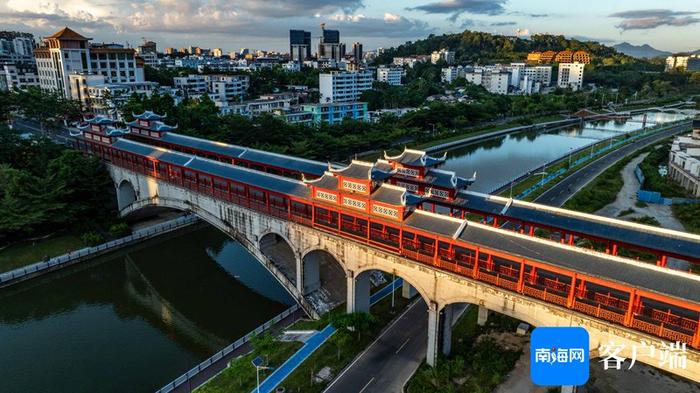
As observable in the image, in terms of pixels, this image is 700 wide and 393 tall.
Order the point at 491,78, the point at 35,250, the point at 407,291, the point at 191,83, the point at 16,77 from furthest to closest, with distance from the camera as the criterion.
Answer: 1. the point at 491,78
2. the point at 191,83
3. the point at 16,77
4. the point at 35,250
5. the point at 407,291

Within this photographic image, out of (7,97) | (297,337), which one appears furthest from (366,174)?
(7,97)

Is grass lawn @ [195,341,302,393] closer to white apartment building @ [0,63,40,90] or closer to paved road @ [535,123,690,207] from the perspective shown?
paved road @ [535,123,690,207]

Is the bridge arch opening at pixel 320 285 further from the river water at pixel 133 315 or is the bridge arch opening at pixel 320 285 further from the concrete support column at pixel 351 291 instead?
the river water at pixel 133 315

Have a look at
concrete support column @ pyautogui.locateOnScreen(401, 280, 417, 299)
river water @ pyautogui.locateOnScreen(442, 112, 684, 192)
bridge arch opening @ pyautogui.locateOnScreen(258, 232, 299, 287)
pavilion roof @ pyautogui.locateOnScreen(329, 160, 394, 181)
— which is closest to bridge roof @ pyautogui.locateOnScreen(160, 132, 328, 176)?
bridge arch opening @ pyautogui.locateOnScreen(258, 232, 299, 287)

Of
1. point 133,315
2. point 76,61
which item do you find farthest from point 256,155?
point 76,61

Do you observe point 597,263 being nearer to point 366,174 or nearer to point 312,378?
point 366,174

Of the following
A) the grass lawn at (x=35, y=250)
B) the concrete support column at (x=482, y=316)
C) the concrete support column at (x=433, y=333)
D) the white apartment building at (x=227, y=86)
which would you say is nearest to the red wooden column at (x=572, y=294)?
the concrete support column at (x=433, y=333)

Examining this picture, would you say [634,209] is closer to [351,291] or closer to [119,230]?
[351,291]
